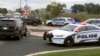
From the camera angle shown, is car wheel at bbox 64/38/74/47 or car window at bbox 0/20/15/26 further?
car window at bbox 0/20/15/26

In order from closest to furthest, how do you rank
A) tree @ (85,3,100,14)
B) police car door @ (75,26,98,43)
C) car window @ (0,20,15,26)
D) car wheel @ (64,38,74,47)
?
1. car wheel @ (64,38,74,47)
2. police car door @ (75,26,98,43)
3. car window @ (0,20,15,26)
4. tree @ (85,3,100,14)

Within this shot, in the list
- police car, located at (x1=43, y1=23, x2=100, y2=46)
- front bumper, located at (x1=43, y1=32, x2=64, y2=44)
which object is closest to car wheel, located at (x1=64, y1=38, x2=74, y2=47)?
police car, located at (x1=43, y1=23, x2=100, y2=46)

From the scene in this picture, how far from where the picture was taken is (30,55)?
1452cm

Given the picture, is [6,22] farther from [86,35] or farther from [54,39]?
[86,35]

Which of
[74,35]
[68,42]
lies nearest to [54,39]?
[68,42]

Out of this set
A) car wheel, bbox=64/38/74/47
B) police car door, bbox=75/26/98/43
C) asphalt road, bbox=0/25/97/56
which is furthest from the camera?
police car door, bbox=75/26/98/43

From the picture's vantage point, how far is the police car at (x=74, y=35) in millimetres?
18859

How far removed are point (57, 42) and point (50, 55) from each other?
16.0ft

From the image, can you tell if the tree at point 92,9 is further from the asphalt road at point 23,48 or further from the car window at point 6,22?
the asphalt road at point 23,48

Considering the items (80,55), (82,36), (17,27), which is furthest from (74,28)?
(80,55)

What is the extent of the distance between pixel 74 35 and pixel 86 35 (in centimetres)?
93

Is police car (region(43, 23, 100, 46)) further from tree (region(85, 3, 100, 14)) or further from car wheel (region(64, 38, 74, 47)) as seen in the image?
tree (region(85, 3, 100, 14))

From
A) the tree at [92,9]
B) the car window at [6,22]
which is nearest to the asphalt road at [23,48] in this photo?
the car window at [6,22]

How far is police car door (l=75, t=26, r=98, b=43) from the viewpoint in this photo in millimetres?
19431
